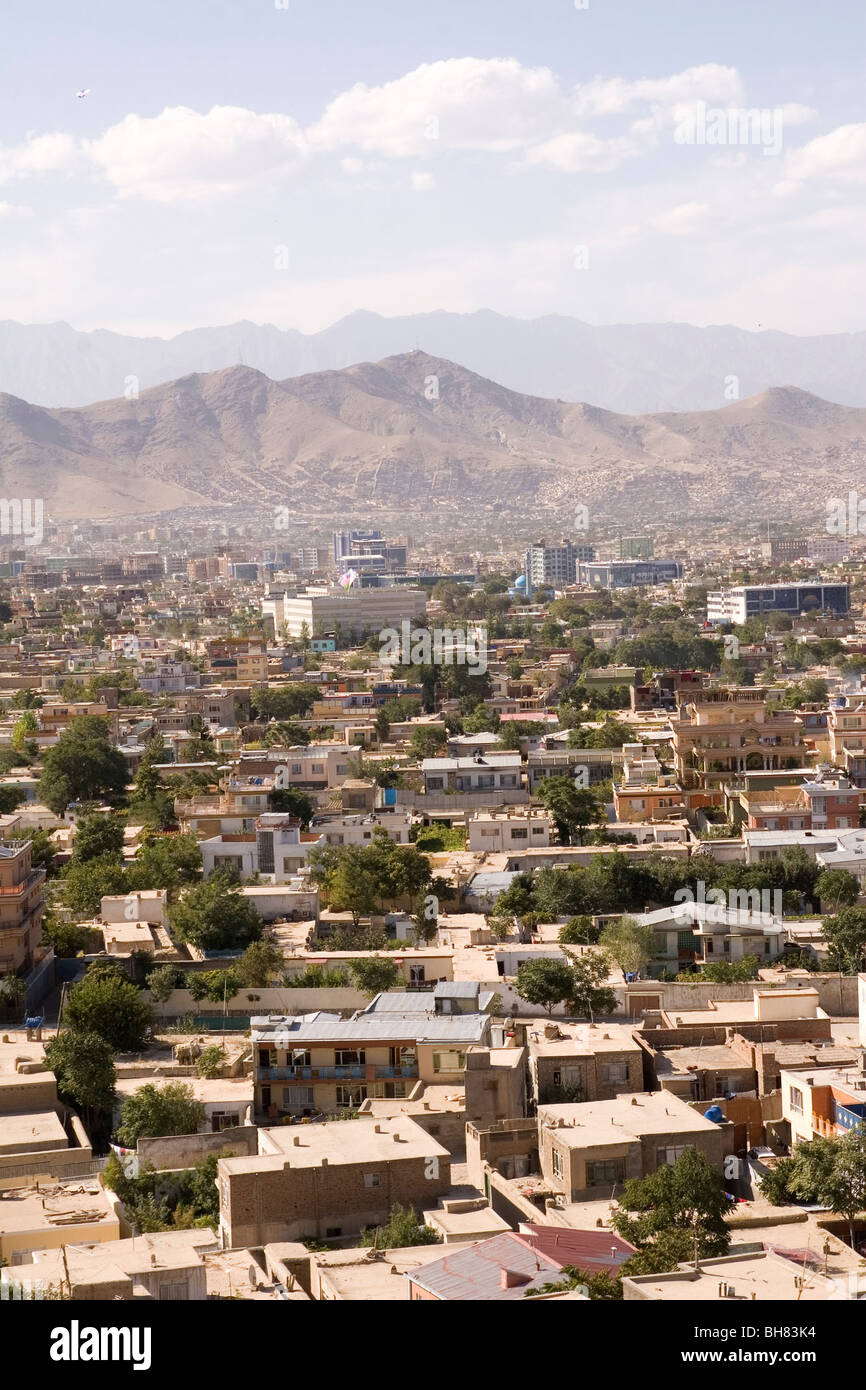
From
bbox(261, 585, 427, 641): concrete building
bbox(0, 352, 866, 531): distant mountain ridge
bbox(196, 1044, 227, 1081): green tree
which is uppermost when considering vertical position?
bbox(0, 352, 866, 531): distant mountain ridge

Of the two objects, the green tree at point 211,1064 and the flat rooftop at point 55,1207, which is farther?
the green tree at point 211,1064

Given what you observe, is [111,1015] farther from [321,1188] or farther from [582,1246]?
[582,1246]

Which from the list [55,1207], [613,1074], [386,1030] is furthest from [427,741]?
[55,1207]

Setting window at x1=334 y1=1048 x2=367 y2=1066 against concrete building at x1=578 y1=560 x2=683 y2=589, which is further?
concrete building at x1=578 y1=560 x2=683 y2=589

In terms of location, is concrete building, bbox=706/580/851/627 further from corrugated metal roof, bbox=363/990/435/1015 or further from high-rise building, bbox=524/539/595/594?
corrugated metal roof, bbox=363/990/435/1015

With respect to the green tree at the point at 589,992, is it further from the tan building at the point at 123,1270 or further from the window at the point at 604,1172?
the tan building at the point at 123,1270

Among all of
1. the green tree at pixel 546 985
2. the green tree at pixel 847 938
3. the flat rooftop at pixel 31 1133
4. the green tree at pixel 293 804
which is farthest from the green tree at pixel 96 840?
the flat rooftop at pixel 31 1133

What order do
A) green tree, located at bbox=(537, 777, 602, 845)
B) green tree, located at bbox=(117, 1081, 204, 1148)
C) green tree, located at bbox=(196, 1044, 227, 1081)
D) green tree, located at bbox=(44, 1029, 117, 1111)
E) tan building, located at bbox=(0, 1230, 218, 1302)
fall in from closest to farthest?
tan building, located at bbox=(0, 1230, 218, 1302), green tree, located at bbox=(117, 1081, 204, 1148), green tree, located at bbox=(44, 1029, 117, 1111), green tree, located at bbox=(196, 1044, 227, 1081), green tree, located at bbox=(537, 777, 602, 845)

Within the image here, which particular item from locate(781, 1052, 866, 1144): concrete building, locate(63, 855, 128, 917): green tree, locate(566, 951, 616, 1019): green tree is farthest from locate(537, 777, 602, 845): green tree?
locate(781, 1052, 866, 1144): concrete building
